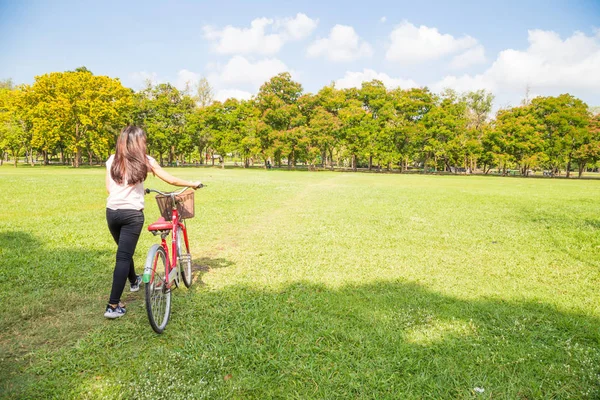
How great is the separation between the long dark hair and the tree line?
159 feet

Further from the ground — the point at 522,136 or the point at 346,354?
the point at 522,136

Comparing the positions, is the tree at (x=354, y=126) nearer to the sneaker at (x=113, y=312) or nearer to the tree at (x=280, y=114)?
the tree at (x=280, y=114)

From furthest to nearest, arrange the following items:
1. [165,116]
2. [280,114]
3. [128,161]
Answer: [165,116]
[280,114]
[128,161]

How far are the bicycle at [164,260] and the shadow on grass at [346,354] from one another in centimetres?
31

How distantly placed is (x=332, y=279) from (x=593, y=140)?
62310 millimetres

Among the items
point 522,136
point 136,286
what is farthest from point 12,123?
point 522,136

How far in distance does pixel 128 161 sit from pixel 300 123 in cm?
5286

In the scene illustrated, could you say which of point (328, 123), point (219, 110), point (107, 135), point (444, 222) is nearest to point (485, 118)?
point (328, 123)

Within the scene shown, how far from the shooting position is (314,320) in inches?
176

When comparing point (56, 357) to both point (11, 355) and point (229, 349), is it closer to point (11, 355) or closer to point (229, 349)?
→ point (11, 355)

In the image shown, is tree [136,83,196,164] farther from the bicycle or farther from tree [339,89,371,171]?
the bicycle

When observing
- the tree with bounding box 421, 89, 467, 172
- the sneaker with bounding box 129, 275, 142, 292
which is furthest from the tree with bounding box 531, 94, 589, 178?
the sneaker with bounding box 129, 275, 142, 292

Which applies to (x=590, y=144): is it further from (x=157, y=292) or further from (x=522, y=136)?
(x=157, y=292)

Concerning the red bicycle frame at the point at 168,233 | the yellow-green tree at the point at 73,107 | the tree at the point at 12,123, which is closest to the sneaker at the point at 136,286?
the red bicycle frame at the point at 168,233
